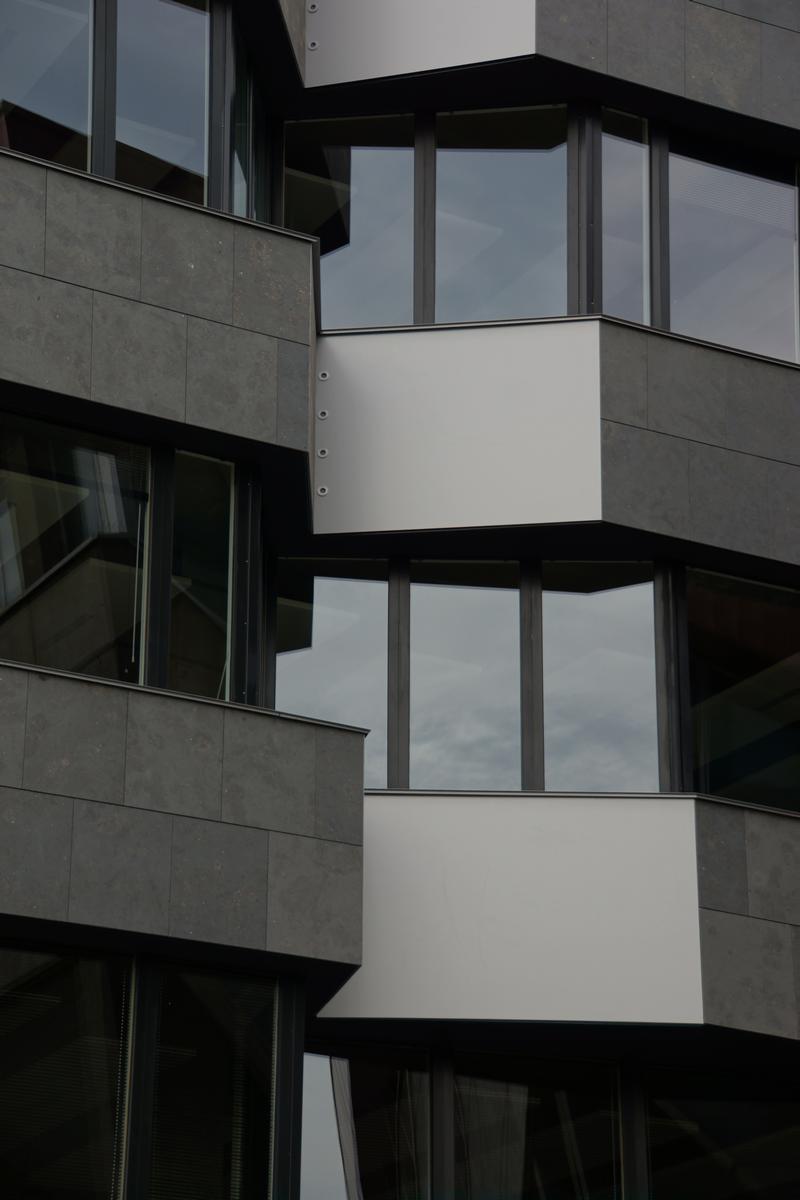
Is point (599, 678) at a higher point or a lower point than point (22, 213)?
lower

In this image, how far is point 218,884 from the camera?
15.2m

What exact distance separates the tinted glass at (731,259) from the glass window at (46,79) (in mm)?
5828

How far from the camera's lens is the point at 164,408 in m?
16.2

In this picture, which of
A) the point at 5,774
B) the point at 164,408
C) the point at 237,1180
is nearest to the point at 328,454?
the point at 164,408

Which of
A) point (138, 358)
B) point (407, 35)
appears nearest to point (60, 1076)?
point (138, 358)

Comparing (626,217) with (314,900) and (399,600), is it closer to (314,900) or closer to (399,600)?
(399,600)

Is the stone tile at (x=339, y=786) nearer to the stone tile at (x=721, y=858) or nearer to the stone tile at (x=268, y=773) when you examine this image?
the stone tile at (x=268, y=773)

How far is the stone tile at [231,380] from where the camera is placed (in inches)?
647

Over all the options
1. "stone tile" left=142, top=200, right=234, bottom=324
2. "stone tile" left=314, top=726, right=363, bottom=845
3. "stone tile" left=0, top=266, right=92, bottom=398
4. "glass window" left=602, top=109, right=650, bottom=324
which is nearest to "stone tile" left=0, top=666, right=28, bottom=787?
"stone tile" left=0, top=266, right=92, bottom=398

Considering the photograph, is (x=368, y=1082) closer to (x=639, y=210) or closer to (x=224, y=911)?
(x=224, y=911)

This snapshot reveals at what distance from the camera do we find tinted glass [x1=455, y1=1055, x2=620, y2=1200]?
17562 mm

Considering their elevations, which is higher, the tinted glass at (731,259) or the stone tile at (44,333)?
the tinted glass at (731,259)

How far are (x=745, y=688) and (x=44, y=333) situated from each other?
6.90 meters

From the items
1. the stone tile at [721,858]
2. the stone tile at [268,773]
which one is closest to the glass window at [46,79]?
the stone tile at [268,773]
